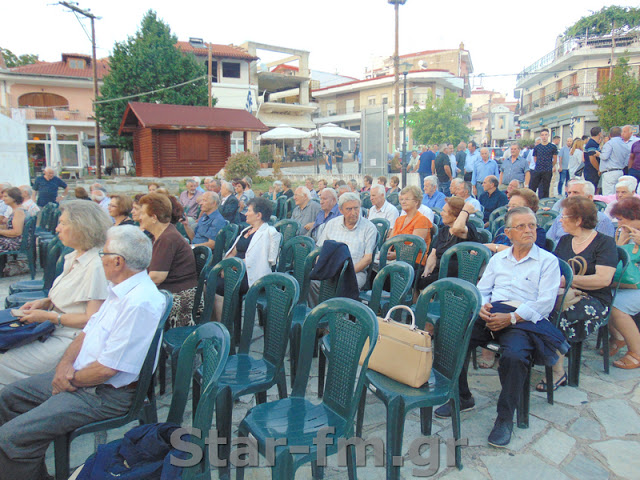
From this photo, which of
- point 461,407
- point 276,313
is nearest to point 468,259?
point 461,407

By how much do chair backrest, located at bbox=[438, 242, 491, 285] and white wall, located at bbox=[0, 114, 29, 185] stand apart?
15046 millimetres

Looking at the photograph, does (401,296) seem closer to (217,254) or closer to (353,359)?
(353,359)

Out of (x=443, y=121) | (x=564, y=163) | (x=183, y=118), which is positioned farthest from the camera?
(x=443, y=121)

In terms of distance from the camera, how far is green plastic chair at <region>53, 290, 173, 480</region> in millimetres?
2191

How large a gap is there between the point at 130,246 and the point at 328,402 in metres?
1.36

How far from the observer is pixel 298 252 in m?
4.64

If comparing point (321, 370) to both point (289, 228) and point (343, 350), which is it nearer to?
point (343, 350)

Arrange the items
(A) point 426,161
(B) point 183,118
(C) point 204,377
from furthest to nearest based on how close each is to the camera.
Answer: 1. (B) point 183,118
2. (A) point 426,161
3. (C) point 204,377

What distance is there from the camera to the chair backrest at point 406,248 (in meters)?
4.52

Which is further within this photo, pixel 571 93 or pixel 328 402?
pixel 571 93

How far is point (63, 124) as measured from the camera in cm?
3462

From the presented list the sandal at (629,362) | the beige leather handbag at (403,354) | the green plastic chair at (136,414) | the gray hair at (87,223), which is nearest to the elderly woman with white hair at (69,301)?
the gray hair at (87,223)

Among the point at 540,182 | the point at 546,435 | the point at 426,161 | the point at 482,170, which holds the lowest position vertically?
the point at 546,435

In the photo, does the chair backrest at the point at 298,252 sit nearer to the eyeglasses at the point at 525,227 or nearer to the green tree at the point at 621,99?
the eyeglasses at the point at 525,227
